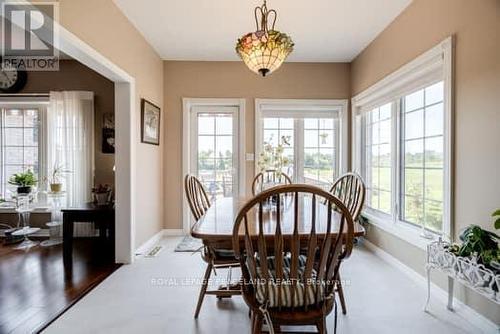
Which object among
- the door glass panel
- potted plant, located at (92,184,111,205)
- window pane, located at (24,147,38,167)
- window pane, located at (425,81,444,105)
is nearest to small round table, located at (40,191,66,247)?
window pane, located at (24,147,38,167)

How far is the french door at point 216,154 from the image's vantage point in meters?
4.52

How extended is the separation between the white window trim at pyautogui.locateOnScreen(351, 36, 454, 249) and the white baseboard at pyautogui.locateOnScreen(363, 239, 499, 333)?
0.94ft

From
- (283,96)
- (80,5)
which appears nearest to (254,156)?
(283,96)

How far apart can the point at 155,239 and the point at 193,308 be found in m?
2.01

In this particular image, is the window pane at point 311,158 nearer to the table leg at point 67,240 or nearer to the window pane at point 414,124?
the window pane at point 414,124

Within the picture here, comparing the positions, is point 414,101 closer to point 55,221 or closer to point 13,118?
point 55,221

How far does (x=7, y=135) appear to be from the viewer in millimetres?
4309

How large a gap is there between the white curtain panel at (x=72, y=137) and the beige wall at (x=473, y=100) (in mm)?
4120

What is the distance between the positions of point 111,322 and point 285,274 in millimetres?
1319

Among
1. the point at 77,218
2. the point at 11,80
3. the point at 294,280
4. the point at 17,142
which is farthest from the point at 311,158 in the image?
the point at 11,80

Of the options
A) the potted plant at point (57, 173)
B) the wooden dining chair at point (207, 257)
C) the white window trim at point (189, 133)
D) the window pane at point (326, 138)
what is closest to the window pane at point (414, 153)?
the window pane at point (326, 138)

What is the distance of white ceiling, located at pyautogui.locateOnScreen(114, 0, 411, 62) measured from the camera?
284 centimetres

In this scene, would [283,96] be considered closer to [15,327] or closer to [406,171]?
[406,171]

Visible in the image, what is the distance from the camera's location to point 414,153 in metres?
2.96
